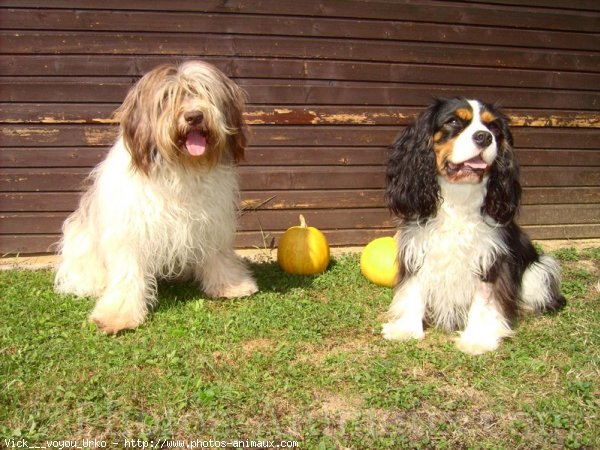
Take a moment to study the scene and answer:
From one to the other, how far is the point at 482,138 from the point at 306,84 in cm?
270

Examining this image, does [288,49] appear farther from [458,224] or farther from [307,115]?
[458,224]

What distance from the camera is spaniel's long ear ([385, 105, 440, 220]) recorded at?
340 cm

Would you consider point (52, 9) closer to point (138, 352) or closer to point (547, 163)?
point (138, 352)

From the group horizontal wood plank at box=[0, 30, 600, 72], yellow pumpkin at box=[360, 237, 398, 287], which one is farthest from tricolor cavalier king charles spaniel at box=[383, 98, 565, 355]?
horizontal wood plank at box=[0, 30, 600, 72]

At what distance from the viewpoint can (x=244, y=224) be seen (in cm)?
572

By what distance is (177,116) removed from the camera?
334 centimetres

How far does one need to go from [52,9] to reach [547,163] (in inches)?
215

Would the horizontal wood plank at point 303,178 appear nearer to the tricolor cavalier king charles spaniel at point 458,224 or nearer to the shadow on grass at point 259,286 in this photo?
the shadow on grass at point 259,286

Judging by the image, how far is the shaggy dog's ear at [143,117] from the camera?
3.40 meters

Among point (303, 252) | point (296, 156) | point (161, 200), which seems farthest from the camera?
point (296, 156)

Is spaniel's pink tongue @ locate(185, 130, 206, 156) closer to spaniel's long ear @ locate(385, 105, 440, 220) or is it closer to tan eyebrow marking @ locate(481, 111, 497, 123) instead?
spaniel's long ear @ locate(385, 105, 440, 220)

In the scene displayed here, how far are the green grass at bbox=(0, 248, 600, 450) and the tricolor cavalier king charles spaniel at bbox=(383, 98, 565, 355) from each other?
0.20 meters

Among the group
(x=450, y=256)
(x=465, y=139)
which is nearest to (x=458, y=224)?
(x=450, y=256)

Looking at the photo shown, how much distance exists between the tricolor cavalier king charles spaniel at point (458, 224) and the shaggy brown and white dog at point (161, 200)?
4.01 feet
